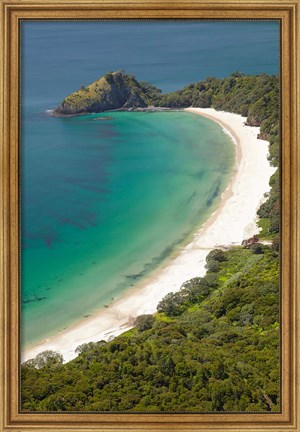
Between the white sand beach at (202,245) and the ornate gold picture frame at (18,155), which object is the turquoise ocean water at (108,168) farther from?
the ornate gold picture frame at (18,155)

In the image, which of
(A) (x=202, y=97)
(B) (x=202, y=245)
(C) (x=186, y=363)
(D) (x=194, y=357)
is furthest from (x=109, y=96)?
(C) (x=186, y=363)

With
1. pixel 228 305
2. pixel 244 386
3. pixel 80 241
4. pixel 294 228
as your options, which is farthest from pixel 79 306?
pixel 294 228

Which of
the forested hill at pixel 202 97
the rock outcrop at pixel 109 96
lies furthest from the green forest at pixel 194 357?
the rock outcrop at pixel 109 96

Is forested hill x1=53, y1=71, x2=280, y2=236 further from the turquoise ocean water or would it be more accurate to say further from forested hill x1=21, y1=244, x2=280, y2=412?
forested hill x1=21, y1=244, x2=280, y2=412

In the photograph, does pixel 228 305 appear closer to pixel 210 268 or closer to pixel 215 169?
pixel 210 268

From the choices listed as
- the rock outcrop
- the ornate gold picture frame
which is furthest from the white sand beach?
the rock outcrop
